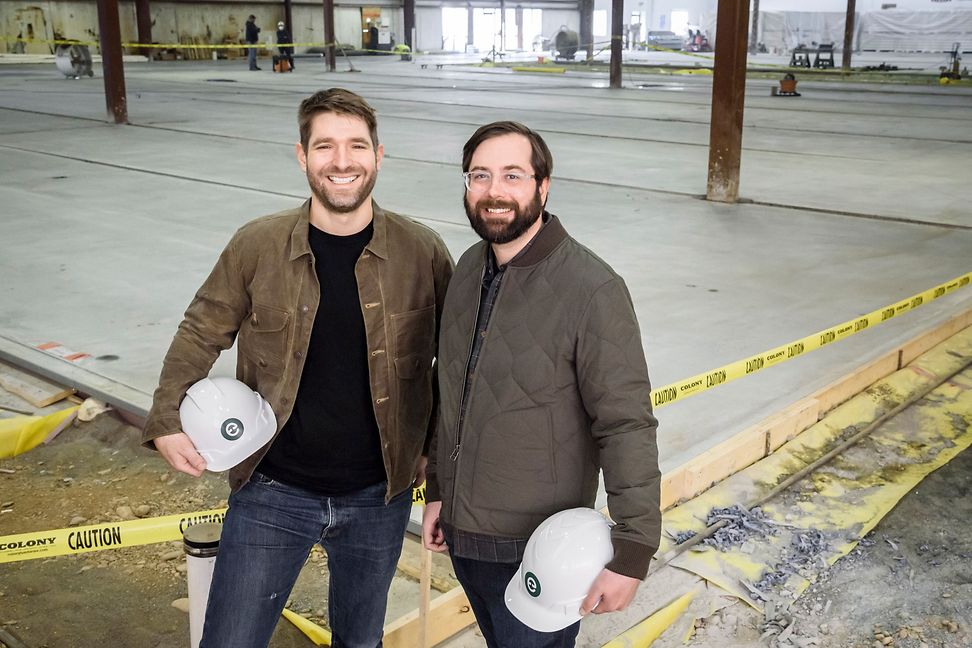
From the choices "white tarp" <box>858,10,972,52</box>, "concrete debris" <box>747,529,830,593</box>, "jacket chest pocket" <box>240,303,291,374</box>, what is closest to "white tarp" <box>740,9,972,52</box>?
"white tarp" <box>858,10,972,52</box>

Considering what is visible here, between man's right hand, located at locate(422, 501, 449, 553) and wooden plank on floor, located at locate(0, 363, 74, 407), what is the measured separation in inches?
144

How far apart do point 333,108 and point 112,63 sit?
17.6 metres

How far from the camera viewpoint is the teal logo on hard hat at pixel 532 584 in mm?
2293

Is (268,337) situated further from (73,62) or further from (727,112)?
(73,62)

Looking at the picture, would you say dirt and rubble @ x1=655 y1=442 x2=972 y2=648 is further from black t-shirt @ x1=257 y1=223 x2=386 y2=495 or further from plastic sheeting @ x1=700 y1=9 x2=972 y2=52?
plastic sheeting @ x1=700 y1=9 x2=972 y2=52

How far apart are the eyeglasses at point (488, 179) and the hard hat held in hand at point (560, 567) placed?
797 mm

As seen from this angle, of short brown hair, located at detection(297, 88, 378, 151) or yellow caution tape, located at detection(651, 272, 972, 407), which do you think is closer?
short brown hair, located at detection(297, 88, 378, 151)

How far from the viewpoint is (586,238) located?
9.44 m

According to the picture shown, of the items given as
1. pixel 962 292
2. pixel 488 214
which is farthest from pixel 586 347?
pixel 962 292

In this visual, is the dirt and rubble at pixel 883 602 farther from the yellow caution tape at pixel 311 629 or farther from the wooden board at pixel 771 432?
the yellow caution tape at pixel 311 629

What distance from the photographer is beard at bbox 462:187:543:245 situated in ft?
7.82

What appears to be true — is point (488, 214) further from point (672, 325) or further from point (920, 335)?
point (920, 335)

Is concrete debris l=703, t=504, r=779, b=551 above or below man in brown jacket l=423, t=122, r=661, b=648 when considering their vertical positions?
below

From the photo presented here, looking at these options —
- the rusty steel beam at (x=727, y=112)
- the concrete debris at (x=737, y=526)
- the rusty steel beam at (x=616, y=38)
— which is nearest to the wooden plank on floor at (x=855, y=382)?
the concrete debris at (x=737, y=526)
